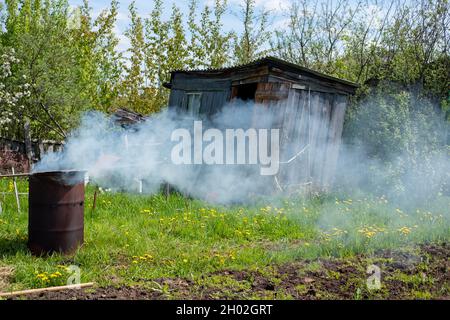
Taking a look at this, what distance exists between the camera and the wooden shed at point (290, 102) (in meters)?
11.5

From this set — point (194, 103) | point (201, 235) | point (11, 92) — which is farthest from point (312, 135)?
point (11, 92)

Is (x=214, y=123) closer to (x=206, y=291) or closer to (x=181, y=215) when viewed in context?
(x=181, y=215)

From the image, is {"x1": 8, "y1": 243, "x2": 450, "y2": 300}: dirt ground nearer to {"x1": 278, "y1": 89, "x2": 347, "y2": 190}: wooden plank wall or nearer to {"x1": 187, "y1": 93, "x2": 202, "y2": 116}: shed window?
{"x1": 278, "y1": 89, "x2": 347, "y2": 190}: wooden plank wall

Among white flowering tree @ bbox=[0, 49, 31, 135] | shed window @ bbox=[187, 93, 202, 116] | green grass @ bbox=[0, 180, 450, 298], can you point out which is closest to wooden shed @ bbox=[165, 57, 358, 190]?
shed window @ bbox=[187, 93, 202, 116]

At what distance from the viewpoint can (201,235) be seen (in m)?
7.86

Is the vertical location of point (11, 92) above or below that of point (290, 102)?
above

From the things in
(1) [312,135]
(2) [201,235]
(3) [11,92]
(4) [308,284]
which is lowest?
(4) [308,284]

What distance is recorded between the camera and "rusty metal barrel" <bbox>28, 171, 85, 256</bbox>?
6727 mm

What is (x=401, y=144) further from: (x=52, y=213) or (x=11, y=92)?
(x=11, y=92)

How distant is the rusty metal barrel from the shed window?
6704 millimetres

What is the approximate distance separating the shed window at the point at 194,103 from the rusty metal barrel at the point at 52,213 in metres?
6.70

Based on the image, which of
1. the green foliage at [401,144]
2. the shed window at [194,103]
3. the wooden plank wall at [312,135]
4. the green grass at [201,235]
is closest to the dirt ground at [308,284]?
the green grass at [201,235]

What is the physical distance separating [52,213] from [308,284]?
11.6 ft

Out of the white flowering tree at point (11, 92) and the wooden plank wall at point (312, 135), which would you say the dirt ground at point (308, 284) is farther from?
the white flowering tree at point (11, 92)
